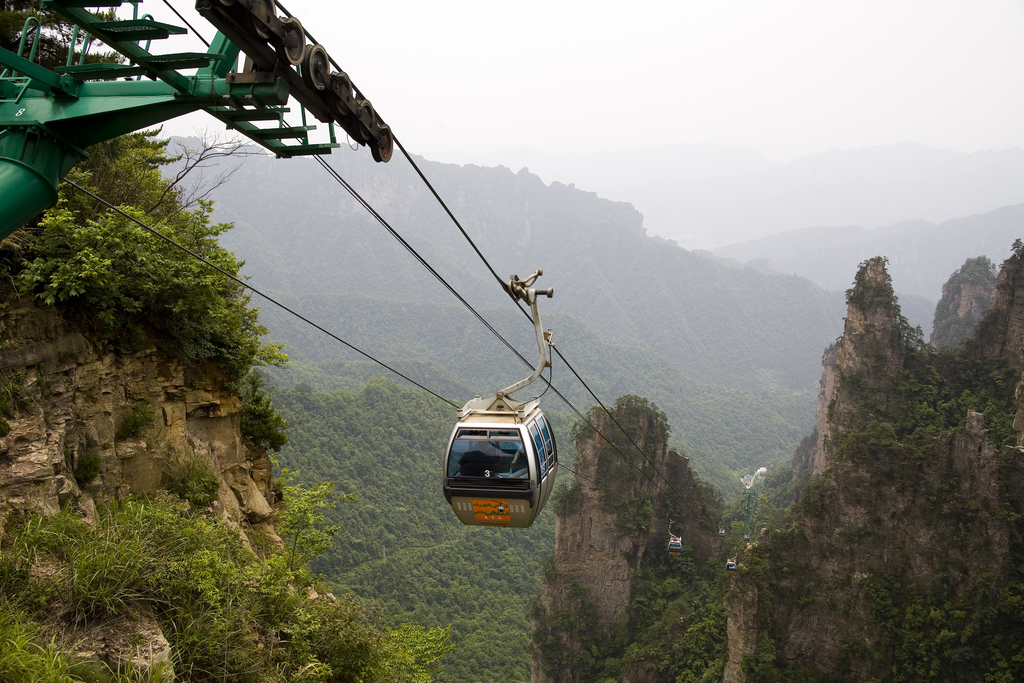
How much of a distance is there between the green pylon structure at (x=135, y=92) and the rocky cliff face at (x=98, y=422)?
4070mm

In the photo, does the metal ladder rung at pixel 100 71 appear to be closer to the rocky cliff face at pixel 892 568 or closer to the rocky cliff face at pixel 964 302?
the rocky cliff face at pixel 892 568

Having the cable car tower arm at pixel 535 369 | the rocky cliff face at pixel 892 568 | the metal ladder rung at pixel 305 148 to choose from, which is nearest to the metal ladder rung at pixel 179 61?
the metal ladder rung at pixel 305 148

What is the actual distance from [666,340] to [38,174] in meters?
200

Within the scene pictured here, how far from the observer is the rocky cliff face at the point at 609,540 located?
34.3m

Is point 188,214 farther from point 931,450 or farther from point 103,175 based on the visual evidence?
point 931,450

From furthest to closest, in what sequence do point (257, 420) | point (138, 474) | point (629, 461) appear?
point (629, 461) < point (257, 420) < point (138, 474)

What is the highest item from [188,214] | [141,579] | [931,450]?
[188,214]

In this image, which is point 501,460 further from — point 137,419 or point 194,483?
point 137,419

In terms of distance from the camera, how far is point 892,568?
77.5ft

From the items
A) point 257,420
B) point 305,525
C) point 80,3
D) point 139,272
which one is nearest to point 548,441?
point 257,420

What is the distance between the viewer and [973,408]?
30969mm

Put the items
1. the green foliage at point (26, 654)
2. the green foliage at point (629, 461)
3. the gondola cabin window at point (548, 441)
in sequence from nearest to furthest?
the green foliage at point (26, 654), the gondola cabin window at point (548, 441), the green foliage at point (629, 461)

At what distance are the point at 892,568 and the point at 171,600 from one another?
24500 mm

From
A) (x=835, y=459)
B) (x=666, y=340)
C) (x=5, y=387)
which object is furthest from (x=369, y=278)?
(x=5, y=387)
